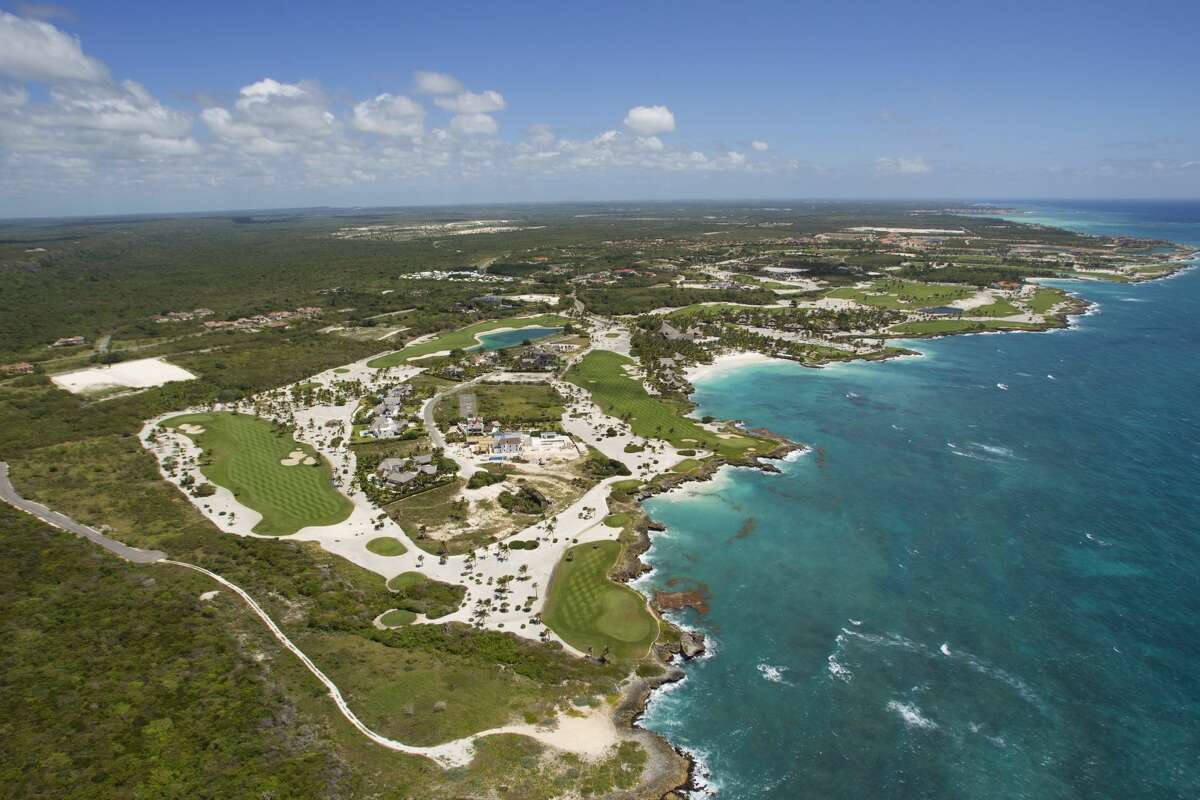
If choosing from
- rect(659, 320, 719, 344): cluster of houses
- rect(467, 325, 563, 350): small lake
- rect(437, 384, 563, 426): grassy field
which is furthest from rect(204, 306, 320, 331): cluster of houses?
rect(659, 320, 719, 344): cluster of houses

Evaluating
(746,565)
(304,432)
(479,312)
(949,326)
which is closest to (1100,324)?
(949,326)

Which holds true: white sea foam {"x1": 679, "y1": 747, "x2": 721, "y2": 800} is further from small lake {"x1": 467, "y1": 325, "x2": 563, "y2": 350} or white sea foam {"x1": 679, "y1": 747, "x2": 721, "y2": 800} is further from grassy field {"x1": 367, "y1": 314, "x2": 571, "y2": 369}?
small lake {"x1": 467, "y1": 325, "x2": 563, "y2": 350}

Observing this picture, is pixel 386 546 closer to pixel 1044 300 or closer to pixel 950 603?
pixel 950 603

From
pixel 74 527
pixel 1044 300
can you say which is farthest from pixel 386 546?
pixel 1044 300

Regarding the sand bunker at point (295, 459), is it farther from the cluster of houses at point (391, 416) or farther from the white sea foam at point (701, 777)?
the white sea foam at point (701, 777)

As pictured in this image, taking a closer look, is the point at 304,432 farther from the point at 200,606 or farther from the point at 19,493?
the point at 200,606
